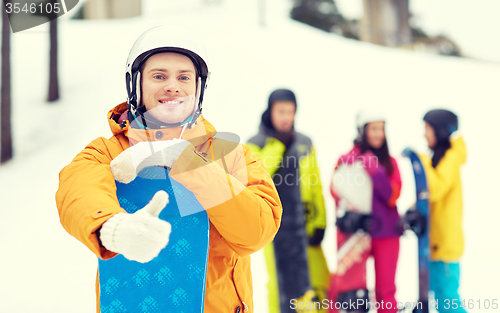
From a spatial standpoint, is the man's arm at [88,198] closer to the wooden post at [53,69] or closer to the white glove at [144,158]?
the white glove at [144,158]

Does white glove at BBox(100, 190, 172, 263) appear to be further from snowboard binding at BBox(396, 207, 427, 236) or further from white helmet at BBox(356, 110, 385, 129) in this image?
white helmet at BBox(356, 110, 385, 129)

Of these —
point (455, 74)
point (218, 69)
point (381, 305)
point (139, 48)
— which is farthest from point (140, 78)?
point (455, 74)

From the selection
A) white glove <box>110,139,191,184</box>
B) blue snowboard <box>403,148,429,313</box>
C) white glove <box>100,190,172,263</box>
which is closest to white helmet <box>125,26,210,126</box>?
white glove <box>110,139,191,184</box>

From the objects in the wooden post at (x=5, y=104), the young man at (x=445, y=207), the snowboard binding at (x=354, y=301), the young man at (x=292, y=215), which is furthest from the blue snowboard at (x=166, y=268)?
the wooden post at (x=5, y=104)

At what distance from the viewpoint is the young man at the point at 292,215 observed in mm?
2996

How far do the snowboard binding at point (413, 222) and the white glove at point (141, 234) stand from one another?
7.92ft

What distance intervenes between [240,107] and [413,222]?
2384mm

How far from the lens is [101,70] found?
488 centimetres

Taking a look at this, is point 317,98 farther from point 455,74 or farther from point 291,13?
point 291,13

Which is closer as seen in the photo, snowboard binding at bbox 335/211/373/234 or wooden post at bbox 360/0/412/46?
snowboard binding at bbox 335/211/373/234

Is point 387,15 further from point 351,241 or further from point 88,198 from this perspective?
point 88,198

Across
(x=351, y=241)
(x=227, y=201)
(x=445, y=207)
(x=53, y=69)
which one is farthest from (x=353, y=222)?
(x=53, y=69)

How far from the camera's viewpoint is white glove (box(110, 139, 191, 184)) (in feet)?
3.44

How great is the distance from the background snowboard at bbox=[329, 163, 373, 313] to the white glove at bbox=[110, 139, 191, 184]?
2.15 metres
